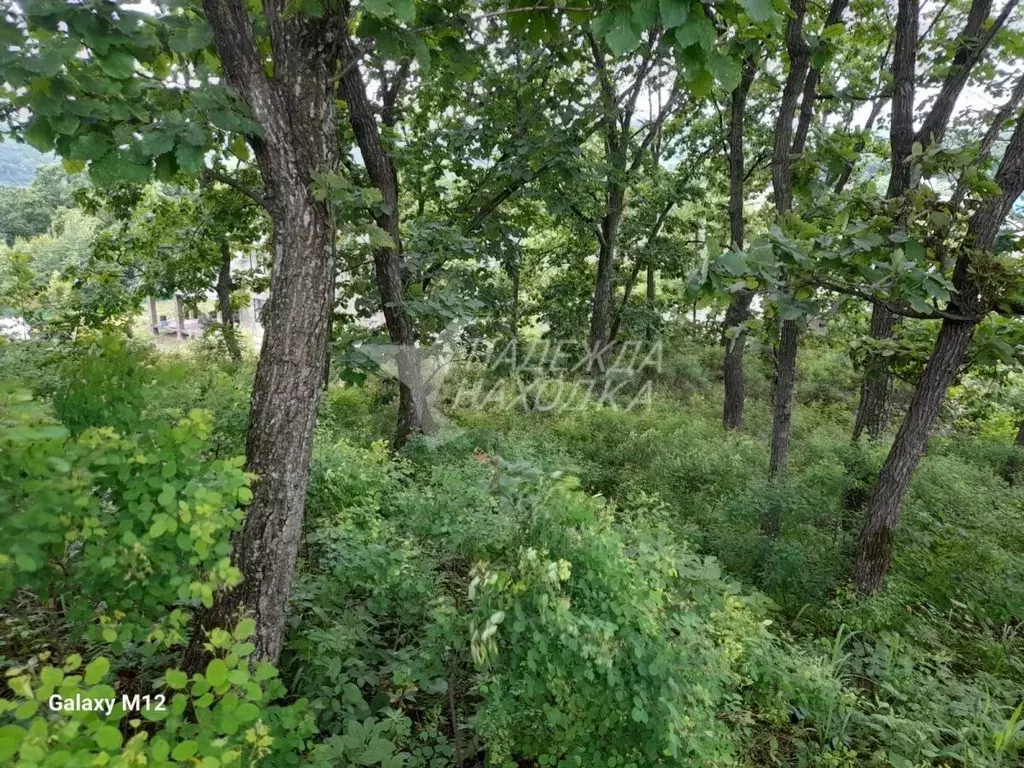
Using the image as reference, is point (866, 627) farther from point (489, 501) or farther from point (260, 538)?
point (260, 538)

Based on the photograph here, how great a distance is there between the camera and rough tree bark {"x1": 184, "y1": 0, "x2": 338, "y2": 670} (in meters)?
2.64

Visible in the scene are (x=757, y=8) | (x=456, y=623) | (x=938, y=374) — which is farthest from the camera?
(x=938, y=374)

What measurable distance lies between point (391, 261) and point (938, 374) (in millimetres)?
5121

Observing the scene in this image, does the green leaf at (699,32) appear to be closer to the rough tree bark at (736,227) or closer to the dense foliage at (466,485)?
the dense foliage at (466,485)

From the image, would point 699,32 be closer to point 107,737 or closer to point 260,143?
point 260,143

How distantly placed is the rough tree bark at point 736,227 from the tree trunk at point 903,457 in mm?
2221

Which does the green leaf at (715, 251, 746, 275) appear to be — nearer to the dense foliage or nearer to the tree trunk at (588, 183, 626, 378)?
the dense foliage

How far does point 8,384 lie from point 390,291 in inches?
191

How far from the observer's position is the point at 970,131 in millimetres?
5879

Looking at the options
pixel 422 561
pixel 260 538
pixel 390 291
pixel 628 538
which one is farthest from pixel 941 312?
pixel 390 291

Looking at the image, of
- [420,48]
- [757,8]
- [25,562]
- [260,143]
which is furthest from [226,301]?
[757,8]

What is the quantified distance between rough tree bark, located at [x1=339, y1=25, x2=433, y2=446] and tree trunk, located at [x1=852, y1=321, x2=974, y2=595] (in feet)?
14.5

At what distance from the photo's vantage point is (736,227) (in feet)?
26.1

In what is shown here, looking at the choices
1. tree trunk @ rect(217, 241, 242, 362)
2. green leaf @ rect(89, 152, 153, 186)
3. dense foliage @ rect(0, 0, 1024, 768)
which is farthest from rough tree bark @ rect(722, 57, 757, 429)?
tree trunk @ rect(217, 241, 242, 362)
